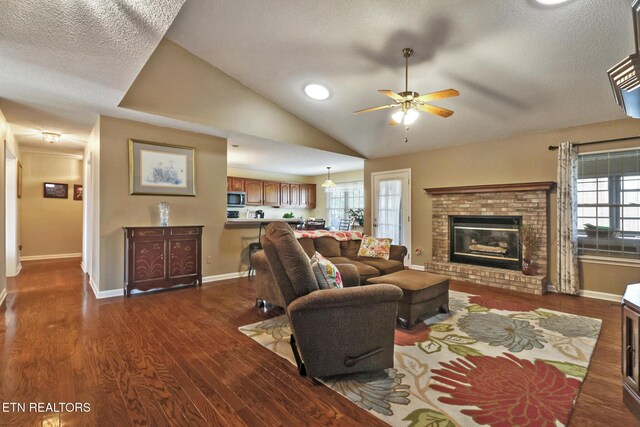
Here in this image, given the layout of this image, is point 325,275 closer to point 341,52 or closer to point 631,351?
point 631,351

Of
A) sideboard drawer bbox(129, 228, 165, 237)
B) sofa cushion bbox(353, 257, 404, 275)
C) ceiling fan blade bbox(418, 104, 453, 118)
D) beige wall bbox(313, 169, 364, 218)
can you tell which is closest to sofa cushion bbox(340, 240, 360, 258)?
sofa cushion bbox(353, 257, 404, 275)

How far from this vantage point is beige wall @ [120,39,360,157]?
3.93m

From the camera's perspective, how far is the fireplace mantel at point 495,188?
444cm

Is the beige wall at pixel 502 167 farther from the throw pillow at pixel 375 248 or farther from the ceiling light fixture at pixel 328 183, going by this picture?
the throw pillow at pixel 375 248

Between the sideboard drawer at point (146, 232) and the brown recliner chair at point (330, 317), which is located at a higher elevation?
the sideboard drawer at point (146, 232)

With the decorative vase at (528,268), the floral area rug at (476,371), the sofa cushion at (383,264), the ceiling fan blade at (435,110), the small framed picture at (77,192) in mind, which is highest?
the ceiling fan blade at (435,110)

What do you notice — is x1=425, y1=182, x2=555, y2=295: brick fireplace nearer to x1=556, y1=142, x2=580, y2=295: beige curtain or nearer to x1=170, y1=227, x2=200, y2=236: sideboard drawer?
x1=556, y1=142, x2=580, y2=295: beige curtain

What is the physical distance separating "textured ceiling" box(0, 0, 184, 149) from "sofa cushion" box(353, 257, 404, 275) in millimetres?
3345

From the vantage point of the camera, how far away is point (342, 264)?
3545mm

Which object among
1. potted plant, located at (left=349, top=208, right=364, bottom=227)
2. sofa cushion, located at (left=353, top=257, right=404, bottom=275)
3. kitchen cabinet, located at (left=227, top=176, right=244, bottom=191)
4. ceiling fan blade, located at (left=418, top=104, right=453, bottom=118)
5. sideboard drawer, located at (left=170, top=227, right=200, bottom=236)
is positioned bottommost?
sofa cushion, located at (left=353, top=257, right=404, bottom=275)

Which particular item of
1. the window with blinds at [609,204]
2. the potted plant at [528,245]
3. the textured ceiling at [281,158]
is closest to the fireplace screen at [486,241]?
the potted plant at [528,245]

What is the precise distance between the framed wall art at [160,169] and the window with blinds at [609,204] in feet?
19.4

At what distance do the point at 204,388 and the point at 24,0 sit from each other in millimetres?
2800

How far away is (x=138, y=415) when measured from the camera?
1674mm
